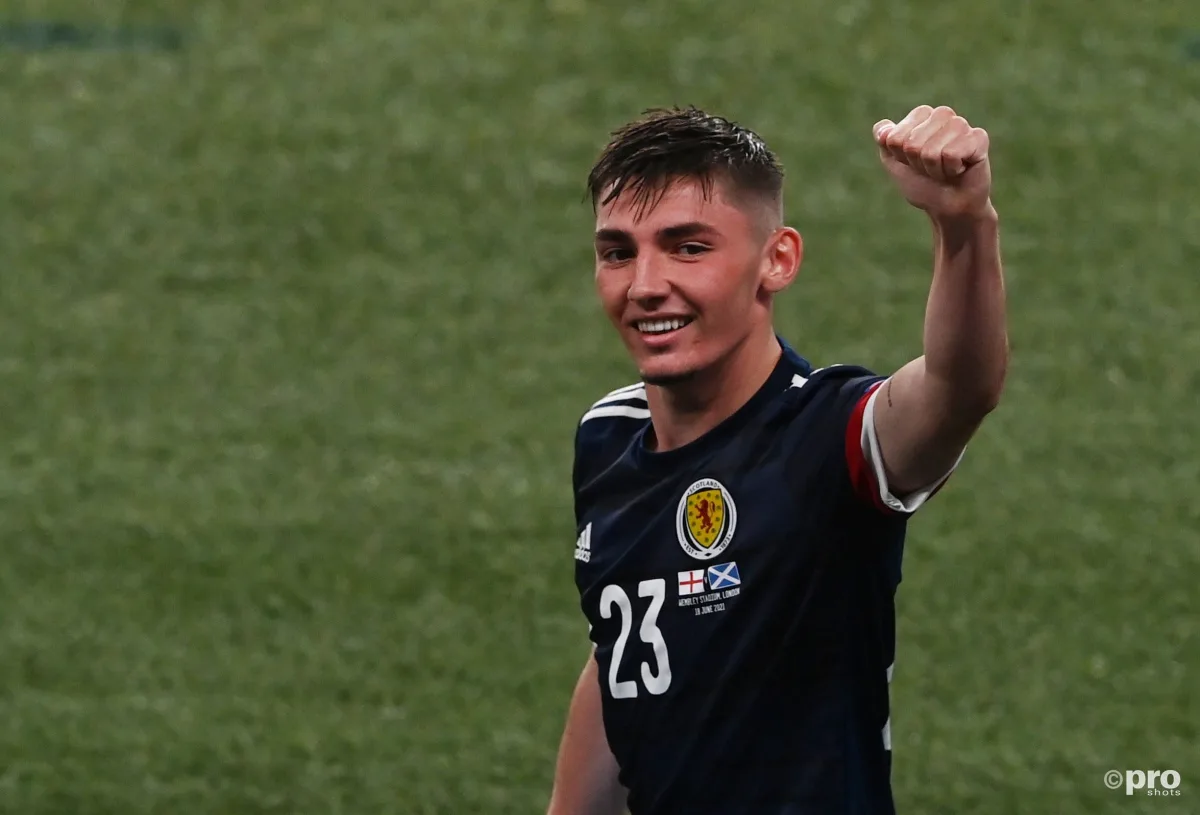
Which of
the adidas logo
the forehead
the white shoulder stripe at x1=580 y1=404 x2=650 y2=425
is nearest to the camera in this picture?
the forehead

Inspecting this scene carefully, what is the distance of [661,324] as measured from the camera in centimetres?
283

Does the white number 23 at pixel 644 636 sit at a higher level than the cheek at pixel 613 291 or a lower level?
lower

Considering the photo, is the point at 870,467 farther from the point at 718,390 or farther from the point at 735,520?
the point at 718,390

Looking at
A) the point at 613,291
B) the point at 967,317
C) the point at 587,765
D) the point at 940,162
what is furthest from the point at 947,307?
the point at 587,765

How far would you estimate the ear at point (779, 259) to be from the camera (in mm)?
2918

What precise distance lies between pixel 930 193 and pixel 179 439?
17.1ft

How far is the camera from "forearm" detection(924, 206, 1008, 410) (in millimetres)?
2365

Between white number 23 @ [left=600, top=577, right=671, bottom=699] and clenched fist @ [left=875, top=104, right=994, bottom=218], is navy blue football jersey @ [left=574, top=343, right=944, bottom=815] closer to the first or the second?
white number 23 @ [left=600, top=577, right=671, bottom=699]

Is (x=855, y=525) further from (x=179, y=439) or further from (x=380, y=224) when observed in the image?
(x=380, y=224)

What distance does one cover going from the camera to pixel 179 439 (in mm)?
7129

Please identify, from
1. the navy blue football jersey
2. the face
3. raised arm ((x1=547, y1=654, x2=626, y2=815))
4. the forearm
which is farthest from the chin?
raised arm ((x1=547, y1=654, x2=626, y2=815))

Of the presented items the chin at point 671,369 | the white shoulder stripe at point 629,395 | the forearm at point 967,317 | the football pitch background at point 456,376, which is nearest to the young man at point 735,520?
the chin at point 671,369

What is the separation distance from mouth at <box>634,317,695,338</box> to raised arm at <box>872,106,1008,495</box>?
1.23 feet

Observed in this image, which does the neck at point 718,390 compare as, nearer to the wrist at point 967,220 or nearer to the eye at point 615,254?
the eye at point 615,254
